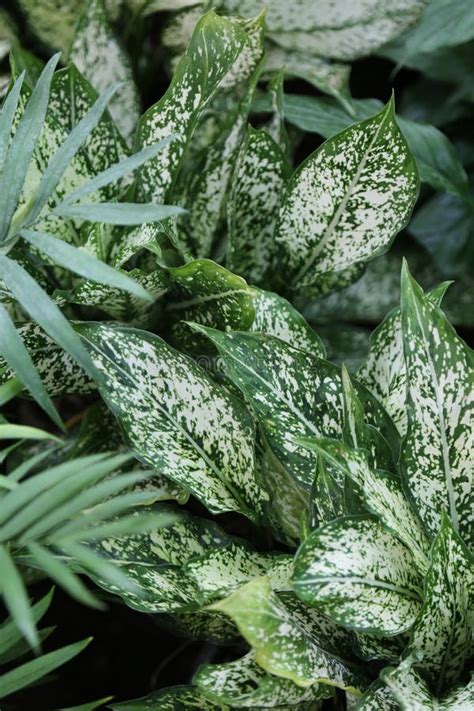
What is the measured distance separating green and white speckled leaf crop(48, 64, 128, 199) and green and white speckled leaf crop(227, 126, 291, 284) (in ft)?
0.51

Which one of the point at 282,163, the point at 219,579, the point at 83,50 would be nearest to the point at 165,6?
the point at 83,50

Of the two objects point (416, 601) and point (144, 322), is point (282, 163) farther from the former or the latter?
point (416, 601)

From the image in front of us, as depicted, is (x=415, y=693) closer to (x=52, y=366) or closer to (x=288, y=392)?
(x=288, y=392)

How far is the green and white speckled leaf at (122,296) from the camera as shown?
890 mm

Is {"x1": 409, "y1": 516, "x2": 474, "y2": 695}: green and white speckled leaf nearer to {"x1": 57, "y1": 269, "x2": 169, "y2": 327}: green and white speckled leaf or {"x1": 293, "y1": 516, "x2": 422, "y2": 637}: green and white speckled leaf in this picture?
{"x1": 293, "y1": 516, "x2": 422, "y2": 637}: green and white speckled leaf

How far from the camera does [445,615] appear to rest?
721mm

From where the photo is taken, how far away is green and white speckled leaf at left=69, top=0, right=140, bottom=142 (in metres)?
1.11

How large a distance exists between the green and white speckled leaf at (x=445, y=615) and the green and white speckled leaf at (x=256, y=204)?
0.47 m

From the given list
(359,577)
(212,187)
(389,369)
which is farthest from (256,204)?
(359,577)

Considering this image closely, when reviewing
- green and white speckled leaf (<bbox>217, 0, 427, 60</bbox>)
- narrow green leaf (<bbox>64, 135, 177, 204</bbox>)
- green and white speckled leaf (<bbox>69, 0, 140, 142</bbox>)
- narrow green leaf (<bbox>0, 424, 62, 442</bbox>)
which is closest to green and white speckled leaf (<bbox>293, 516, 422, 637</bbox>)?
narrow green leaf (<bbox>0, 424, 62, 442</bbox>)

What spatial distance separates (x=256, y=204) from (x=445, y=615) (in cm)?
56

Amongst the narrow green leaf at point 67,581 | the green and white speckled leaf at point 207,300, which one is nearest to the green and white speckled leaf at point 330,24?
the green and white speckled leaf at point 207,300

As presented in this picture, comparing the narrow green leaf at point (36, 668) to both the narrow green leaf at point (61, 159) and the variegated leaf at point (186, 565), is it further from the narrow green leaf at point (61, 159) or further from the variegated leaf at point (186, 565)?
the narrow green leaf at point (61, 159)

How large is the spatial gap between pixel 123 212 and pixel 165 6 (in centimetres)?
64
